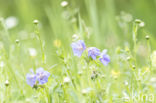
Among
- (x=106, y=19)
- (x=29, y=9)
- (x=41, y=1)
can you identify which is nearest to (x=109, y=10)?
(x=106, y=19)

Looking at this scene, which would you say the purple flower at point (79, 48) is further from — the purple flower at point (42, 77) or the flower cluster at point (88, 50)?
the purple flower at point (42, 77)

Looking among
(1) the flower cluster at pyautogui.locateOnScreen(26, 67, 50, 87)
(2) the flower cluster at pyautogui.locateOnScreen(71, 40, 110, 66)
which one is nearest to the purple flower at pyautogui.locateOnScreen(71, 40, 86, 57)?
(2) the flower cluster at pyautogui.locateOnScreen(71, 40, 110, 66)

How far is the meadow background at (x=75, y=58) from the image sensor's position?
5.03 ft

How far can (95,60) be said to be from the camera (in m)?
1.49

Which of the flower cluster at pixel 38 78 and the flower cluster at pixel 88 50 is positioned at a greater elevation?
the flower cluster at pixel 88 50

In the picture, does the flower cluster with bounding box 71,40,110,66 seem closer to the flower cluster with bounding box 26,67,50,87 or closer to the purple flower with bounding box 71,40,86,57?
the purple flower with bounding box 71,40,86,57

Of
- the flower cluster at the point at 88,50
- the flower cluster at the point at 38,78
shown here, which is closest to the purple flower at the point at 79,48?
the flower cluster at the point at 88,50

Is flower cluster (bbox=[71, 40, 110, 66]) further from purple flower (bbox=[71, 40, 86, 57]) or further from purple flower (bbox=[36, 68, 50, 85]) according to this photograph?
purple flower (bbox=[36, 68, 50, 85])

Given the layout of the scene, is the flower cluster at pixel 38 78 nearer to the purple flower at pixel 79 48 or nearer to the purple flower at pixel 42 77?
the purple flower at pixel 42 77

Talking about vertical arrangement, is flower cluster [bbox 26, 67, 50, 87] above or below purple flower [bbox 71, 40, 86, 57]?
below

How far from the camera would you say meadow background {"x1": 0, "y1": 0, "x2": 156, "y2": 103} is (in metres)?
1.53

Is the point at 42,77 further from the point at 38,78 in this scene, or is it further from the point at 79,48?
the point at 79,48

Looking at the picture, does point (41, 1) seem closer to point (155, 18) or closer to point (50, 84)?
point (155, 18)

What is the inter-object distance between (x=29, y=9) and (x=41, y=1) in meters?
1.45
